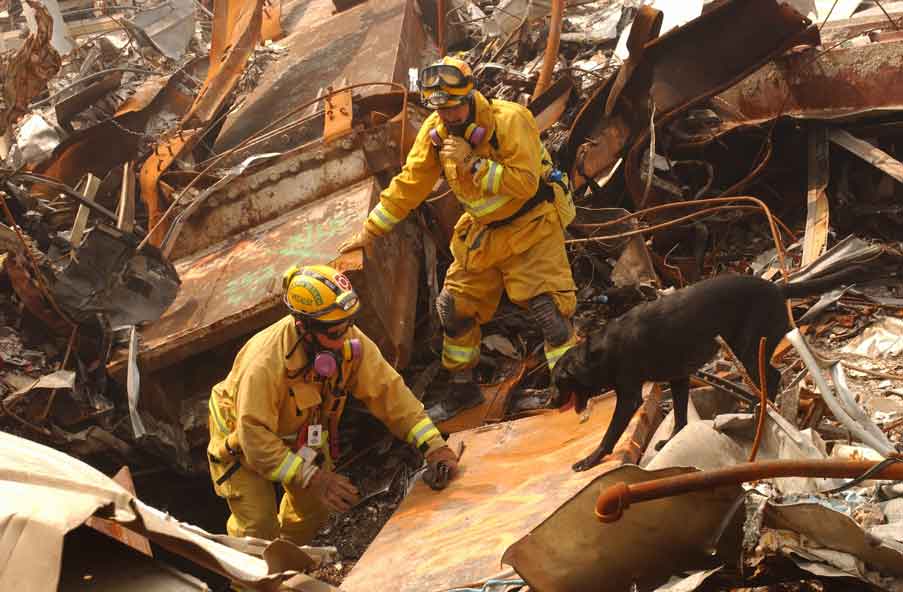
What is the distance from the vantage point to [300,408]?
155 inches

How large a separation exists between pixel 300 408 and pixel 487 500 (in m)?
1.02

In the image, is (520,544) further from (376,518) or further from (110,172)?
(110,172)

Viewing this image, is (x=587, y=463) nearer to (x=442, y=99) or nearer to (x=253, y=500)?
(x=253, y=500)

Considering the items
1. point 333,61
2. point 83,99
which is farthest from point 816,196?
point 83,99

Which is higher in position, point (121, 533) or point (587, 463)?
point (121, 533)

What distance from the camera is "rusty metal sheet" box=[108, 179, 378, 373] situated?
474 cm

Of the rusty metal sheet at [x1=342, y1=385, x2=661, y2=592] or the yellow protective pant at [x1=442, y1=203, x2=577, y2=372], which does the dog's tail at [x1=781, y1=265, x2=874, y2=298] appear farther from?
the yellow protective pant at [x1=442, y1=203, x2=577, y2=372]

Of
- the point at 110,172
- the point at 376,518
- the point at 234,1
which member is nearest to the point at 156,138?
the point at 110,172

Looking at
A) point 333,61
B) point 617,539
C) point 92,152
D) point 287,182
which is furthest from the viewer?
point 333,61

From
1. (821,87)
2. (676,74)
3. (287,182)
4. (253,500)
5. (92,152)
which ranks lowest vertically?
(253,500)

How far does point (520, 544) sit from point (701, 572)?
0.48 meters

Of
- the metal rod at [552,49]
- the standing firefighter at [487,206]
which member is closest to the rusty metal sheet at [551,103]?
the metal rod at [552,49]

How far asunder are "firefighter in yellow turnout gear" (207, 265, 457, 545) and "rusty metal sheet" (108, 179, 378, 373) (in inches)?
28.5

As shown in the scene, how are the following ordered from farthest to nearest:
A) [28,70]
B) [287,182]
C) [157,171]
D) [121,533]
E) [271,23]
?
[271,23] < [157,171] < [287,182] < [28,70] < [121,533]
